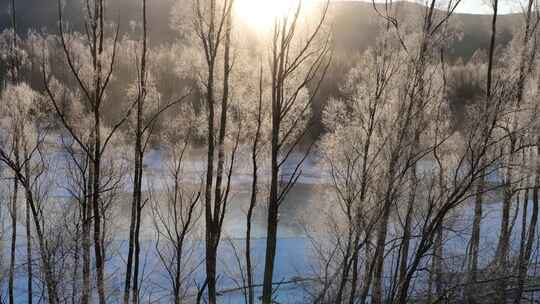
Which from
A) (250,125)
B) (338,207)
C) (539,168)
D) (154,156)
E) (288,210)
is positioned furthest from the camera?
(154,156)

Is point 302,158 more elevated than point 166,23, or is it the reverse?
point 166,23

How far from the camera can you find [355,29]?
76500 millimetres

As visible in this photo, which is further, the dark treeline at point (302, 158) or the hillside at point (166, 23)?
the hillside at point (166, 23)

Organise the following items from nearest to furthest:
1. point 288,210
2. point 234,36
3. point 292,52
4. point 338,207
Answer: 1. point 292,52
2. point 234,36
3. point 338,207
4. point 288,210

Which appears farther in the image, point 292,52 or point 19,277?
point 19,277

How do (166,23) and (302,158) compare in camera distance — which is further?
(166,23)

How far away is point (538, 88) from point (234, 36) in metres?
7.96

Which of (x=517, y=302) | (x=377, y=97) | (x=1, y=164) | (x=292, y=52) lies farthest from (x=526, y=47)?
(x=1, y=164)

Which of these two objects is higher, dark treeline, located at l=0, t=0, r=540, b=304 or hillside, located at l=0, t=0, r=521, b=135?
hillside, located at l=0, t=0, r=521, b=135

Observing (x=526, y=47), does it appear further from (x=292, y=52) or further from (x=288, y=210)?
(x=288, y=210)

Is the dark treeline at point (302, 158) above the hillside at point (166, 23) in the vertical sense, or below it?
below

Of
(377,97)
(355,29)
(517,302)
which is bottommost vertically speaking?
(517,302)

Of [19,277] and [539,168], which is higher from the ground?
[539,168]

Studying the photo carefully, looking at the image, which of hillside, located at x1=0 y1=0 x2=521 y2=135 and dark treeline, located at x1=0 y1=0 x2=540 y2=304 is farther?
hillside, located at x1=0 y1=0 x2=521 y2=135
